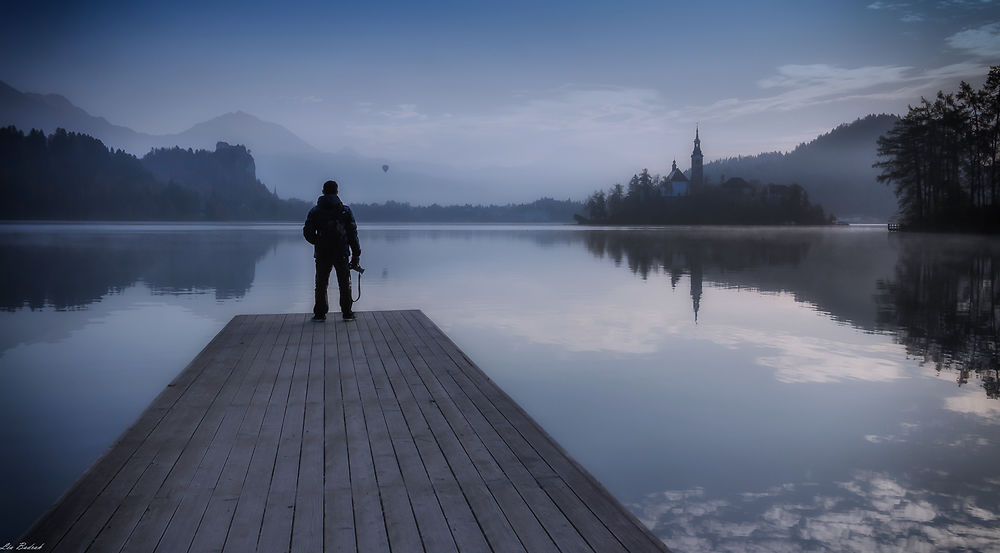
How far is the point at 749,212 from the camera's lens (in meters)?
145

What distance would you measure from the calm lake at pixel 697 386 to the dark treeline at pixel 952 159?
157 ft

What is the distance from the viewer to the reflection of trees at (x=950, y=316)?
9.79 metres

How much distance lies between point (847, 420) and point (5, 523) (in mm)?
8044

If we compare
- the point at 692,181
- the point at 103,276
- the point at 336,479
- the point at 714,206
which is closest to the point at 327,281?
the point at 336,479

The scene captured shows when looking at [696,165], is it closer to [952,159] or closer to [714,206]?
[714,206]

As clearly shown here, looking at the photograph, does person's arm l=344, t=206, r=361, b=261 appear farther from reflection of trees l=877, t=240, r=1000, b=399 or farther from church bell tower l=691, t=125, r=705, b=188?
church bell tower l=691, t=125, r=705, b=188

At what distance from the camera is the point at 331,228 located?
1069 centimetres

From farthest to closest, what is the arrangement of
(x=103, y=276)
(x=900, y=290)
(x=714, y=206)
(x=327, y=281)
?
(x=714, y=206)
(x=103, y=276)
(x=900, y=290)
(x=327, y=281)

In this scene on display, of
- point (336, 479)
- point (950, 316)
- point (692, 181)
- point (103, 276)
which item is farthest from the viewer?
point (692, 181)

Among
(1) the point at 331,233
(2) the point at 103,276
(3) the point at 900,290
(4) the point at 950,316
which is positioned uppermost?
(1) the point at 331,233

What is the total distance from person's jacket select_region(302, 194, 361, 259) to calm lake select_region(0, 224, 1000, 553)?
286cm

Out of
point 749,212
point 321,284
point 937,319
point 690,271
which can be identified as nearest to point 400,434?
point 321,284

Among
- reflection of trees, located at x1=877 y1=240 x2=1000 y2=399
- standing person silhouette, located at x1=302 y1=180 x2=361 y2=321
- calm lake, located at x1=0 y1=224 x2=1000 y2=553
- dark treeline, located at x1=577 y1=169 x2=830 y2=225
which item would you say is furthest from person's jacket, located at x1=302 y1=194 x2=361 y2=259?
dark treeline, located at x1=577 y1=169 x2=830 y2=225

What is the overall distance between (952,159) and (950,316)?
61943 millimetres
